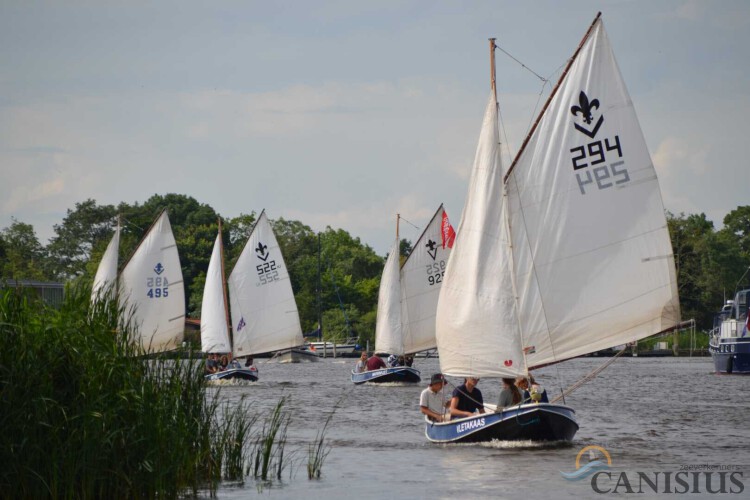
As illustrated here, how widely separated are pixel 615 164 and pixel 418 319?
3407cm

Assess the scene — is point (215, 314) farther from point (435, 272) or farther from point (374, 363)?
point (435, 272)

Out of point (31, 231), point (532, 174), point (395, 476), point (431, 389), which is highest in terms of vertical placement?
point (31, 231)

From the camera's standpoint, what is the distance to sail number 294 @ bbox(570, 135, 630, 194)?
89.5 feet

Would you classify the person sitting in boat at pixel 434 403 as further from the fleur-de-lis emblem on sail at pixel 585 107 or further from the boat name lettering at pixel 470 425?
the fleur-de-lis emblem on sail at pixel 585 107

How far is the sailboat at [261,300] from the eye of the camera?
63.6 meters

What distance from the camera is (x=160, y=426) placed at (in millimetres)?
17672

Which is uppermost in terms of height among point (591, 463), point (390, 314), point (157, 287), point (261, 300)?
point (157, 287)

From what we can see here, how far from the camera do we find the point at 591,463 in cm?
2578

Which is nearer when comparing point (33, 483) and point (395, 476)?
point (33, 483)

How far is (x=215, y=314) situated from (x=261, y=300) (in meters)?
2.71

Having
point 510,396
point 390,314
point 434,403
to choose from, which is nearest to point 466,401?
point 434,403

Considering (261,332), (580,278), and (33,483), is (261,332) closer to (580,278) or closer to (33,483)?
(580,278)

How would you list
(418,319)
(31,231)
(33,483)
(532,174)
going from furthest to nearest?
(31,231) < (418,319) < (532,174) < (33,483)

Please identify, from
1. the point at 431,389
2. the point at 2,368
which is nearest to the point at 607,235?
the point at 431,389
